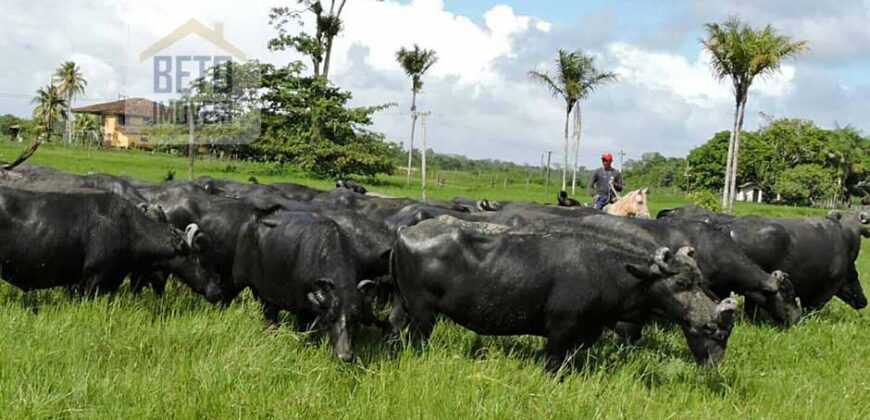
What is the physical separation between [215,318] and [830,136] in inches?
3259

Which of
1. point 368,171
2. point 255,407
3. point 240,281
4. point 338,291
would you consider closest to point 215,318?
point 240,281

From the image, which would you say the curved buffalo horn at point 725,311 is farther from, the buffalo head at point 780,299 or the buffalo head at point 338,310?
the buffalo head at point 338,310

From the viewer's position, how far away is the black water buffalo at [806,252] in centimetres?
1031

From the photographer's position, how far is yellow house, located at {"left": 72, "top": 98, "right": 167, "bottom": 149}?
207 feet

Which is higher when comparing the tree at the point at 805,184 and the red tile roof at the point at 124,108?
the red tile roof at the point at 124,108

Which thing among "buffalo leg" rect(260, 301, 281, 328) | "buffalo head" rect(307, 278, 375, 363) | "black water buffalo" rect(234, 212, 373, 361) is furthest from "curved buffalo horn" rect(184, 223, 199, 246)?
"buffalo head" rect(307, 278, 375, 363)

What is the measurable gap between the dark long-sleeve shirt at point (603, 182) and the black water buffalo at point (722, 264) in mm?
6429

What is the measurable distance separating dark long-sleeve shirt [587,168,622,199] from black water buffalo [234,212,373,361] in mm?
9215

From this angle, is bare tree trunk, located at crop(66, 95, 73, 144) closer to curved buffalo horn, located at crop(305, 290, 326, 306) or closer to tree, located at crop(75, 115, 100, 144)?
tree, located at crop(75, 115, 100, 144)

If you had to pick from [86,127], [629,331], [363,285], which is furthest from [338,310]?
[86,127]

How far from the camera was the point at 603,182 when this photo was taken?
15.5 metres

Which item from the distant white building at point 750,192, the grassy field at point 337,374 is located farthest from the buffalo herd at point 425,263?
the distant white building at point 750,192

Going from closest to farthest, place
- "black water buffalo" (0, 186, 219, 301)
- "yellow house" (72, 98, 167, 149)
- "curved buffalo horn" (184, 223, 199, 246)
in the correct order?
1. "black water buffalo" (0, 186, 219, 301)
2. "curved buffalo horn" (184, 223, 199, 246)
3. "yellow house" (72, 98, 167, 149)

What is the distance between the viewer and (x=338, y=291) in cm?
636
